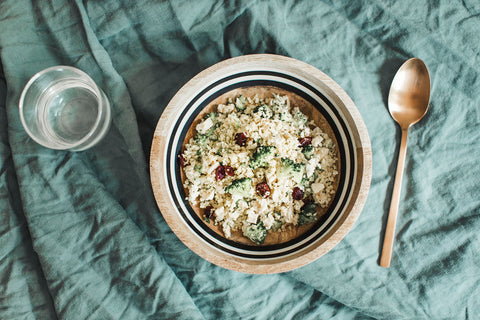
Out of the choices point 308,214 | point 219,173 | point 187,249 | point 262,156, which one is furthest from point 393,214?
point 187,249

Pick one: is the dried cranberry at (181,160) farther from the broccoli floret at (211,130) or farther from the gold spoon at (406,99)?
the gold spoon at (406,99)

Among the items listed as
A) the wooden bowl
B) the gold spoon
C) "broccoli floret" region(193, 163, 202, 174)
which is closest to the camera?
the wooden bowl

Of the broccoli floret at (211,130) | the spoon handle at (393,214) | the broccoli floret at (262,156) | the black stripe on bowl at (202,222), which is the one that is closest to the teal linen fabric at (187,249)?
the spoon handle at (393,214)

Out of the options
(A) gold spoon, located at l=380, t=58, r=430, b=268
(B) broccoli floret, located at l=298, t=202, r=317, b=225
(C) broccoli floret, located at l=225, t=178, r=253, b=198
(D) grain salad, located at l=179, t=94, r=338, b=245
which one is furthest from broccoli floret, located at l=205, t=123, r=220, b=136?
(A) gold spoon, located at l=380, t=58, r=430, b=268

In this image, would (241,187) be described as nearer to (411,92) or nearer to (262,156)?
(262,156)

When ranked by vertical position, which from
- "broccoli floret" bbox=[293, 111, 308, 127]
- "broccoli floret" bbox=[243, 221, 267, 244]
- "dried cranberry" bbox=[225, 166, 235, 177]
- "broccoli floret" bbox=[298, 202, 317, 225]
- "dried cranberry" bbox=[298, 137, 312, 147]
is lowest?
"broccoli floret" bbox=[243, 221, 267, 244]

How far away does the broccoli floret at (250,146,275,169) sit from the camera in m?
1.28

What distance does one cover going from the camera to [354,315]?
1514mm

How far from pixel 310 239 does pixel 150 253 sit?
0.63m

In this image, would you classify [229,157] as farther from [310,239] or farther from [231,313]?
[231,313]

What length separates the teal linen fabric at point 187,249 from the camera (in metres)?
1.46

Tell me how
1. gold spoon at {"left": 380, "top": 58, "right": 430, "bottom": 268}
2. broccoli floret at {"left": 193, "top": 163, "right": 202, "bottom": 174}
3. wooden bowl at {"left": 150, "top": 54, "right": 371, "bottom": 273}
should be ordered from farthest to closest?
1. gold spoon at {"left": 380, "top": 58, "right": 430, "bottom": 268}
2. broccoli floret at {"left": 193, "top": 163, "right": 202, "bottom": 174}
3. wooden bowl at {"left": 150, "top": 54, "right": 371, "bottom": 273}

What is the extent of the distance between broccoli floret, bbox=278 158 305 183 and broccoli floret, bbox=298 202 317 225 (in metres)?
0.11

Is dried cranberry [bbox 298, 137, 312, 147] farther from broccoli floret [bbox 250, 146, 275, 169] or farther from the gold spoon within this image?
the gold spoon
